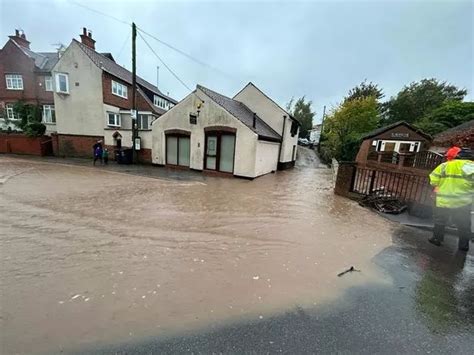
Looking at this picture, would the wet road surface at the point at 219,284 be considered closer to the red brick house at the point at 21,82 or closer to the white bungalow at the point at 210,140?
the white bungalow at the point at 210,140

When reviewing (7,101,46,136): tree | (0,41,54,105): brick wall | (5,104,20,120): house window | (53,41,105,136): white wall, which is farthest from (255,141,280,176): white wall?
(5,104,20,120): house window

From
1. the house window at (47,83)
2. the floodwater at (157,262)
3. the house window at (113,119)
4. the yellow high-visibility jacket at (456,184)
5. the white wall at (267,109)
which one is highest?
the house window at (47,83)

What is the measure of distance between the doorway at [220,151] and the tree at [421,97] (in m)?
37.7

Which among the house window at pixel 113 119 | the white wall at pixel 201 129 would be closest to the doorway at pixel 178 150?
the white wall at pixel 201 129

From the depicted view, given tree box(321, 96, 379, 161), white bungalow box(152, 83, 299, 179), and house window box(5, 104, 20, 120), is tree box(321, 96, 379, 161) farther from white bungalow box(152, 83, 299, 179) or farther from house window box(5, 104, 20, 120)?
house window box(5, 104, 20, 120)

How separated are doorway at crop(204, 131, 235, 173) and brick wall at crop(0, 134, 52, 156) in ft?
47.5

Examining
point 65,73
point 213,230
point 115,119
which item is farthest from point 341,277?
point 65,73

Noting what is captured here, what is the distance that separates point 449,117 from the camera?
27.2 m

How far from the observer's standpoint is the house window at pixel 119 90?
20297 mm

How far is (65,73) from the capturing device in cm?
1877

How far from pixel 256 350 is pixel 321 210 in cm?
590

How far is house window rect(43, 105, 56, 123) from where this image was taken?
22.2 metres

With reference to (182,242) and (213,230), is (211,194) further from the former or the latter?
(182,242)

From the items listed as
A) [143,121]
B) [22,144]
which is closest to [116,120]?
[143,121]
